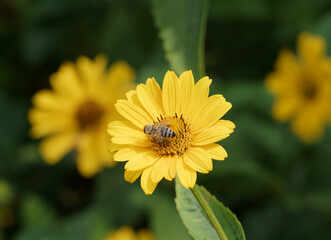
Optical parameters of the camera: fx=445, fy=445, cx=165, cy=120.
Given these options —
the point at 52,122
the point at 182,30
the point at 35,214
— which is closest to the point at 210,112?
the point at 182,30

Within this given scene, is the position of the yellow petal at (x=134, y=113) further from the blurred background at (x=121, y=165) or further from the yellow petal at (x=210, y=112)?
the blurred background at (x=121, y=165)

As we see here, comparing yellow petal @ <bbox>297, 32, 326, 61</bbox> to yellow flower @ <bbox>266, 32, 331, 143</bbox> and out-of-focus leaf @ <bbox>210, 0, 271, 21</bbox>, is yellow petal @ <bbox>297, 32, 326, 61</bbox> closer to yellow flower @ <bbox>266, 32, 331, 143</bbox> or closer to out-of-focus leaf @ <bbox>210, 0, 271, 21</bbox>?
yellow flower @ <bbox>266, 32, 331, 143</bbox>

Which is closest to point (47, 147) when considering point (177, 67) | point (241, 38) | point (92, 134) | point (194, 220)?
point (92, 134)

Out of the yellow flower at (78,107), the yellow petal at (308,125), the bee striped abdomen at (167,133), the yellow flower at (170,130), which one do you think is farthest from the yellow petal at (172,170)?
the yellow flower at (78,107)

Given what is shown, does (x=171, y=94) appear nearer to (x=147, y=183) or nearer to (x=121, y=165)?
(x=147, y=183)

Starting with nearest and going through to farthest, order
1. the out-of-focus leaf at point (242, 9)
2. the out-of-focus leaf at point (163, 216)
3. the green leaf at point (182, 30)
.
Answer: the green leaf at point (182, 30) → the out-of-focus leaf at point (163, 216) → the out-of-focus leaf at point (242, 9)

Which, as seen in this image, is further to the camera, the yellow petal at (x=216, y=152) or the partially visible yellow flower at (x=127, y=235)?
the partially visible yellow flower at (x=127, y=235)

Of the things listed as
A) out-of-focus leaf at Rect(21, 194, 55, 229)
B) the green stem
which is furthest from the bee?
out-of-focus leaf at Rect(21, 194, 55, 229)
